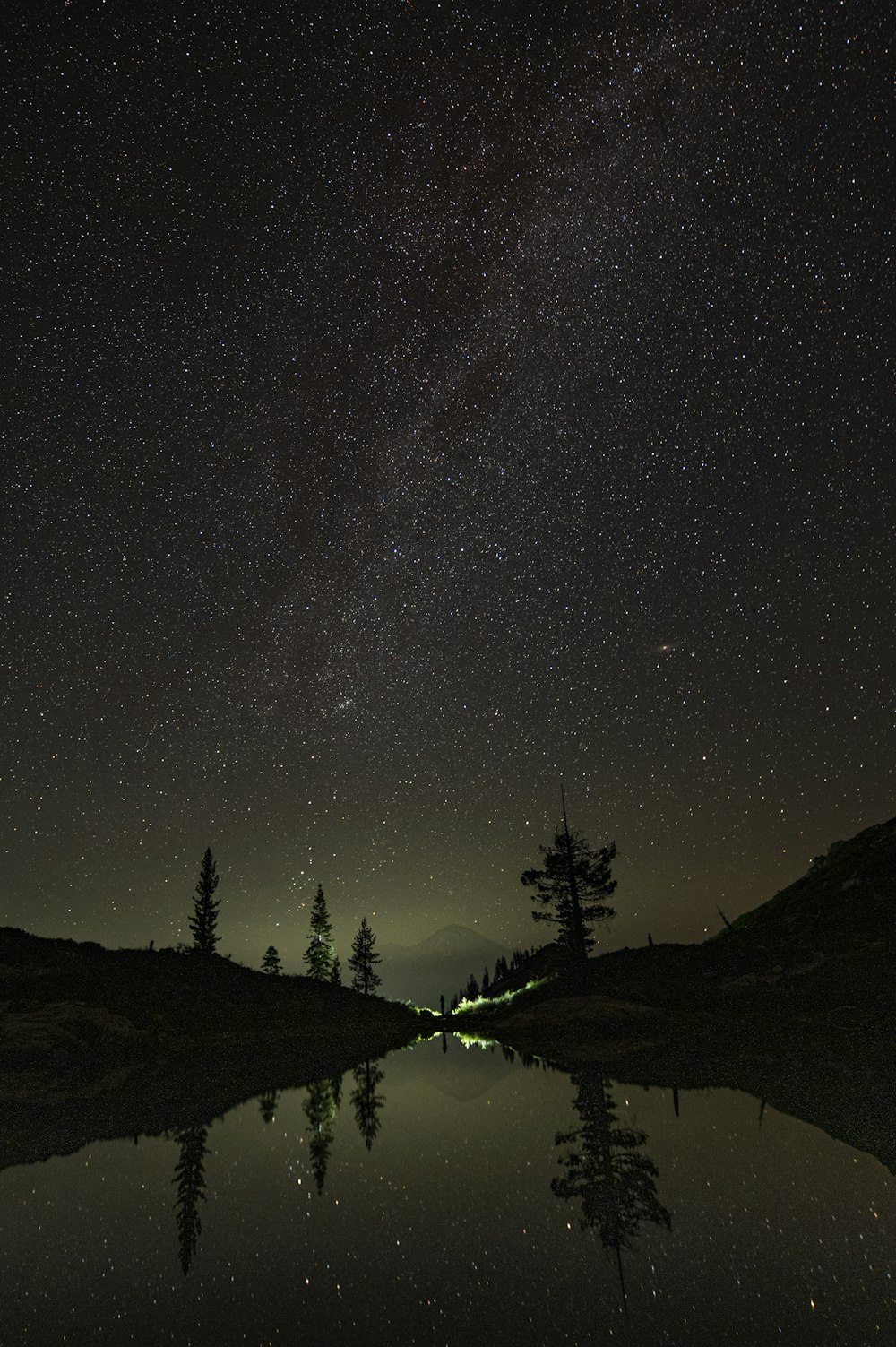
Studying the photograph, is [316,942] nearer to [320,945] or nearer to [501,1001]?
[320,945]

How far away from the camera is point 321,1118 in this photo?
14398 mm

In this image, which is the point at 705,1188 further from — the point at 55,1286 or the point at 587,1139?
the point at 55,1286

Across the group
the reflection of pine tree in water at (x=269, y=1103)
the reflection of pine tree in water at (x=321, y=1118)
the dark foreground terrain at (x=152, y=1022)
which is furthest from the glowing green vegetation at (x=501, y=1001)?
the reflection of pine tree in water at (x=269, y=1103)

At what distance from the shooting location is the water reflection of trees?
750 centimetres

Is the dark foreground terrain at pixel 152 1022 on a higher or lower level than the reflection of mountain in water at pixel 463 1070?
higher

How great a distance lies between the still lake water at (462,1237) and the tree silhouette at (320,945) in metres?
75.7

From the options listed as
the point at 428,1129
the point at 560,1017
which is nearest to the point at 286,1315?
the point at 428,1129

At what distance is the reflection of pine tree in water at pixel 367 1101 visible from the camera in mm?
13190

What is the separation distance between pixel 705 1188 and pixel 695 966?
107ft

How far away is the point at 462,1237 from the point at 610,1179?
8.74 feet

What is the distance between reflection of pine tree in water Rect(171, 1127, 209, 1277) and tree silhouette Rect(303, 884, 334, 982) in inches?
2962

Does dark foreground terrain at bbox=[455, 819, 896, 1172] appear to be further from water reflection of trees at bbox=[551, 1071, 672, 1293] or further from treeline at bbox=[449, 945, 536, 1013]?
treeline at bbox=[449, 945, 536, 1013]

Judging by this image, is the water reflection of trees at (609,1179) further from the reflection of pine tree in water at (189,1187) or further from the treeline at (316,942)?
the treeline at (316,942)

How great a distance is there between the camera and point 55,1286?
22.0 feet
